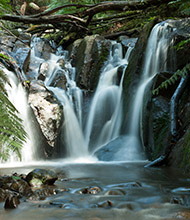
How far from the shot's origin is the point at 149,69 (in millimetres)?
7516

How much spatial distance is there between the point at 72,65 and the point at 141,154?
6728 millimetres

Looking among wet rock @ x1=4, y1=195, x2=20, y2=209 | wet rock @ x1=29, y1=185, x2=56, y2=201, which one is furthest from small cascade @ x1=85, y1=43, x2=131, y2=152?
wet rock @ x1=4, y1=195, x2=20, y2=209

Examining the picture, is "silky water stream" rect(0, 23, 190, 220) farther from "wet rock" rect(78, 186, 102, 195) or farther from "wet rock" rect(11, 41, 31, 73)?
"wet rock" rect(11, 41, 31, 73)

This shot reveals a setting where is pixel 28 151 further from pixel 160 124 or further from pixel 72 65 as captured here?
pixel 72 65

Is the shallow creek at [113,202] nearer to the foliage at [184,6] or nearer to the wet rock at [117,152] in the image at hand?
the wet rock at [117,152]

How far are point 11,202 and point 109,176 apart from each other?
2.10 metres

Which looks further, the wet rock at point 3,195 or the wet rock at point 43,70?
the wet rock at point 43,70

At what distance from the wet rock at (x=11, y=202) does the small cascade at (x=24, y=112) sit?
4.65 m

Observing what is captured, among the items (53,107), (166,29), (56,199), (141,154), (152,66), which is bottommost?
(141,154)

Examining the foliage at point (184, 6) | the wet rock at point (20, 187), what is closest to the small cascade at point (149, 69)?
the foliage at point (184, 6)

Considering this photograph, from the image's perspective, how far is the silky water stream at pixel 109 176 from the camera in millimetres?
2293

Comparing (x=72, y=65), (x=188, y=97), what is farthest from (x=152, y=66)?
(x=72, y=65)

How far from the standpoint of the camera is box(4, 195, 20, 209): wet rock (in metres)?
2.36

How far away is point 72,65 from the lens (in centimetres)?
1181
